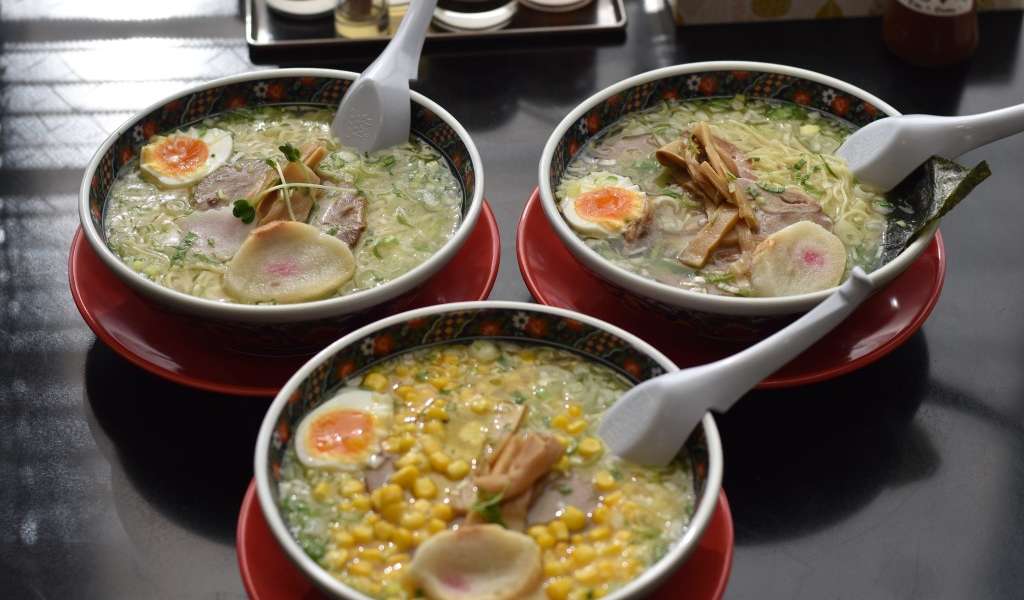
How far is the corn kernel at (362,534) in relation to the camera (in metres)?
1.90

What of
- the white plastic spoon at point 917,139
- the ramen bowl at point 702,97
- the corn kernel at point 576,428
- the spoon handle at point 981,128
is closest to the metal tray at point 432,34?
the ramen bowl at point 702,97

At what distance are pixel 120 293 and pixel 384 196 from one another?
581mm

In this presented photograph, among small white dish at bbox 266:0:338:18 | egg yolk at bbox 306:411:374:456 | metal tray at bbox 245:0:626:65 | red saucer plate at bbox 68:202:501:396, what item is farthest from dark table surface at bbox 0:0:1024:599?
small white dish at bbox 266:0:338:18

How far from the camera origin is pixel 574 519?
1915 mm

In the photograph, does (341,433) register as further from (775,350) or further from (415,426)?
(775,350)

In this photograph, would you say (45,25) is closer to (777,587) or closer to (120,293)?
(120,293)

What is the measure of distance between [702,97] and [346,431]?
52.1 inches

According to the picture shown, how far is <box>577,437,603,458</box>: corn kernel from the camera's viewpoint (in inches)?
79.5

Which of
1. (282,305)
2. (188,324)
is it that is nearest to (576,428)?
(282,305)

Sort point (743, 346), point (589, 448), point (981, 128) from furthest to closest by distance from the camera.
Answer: point (981, 128) → point (743, 346) → point (589, 448)

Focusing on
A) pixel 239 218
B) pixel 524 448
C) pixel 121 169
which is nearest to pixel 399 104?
pixel 239 218

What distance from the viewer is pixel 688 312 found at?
7.52 feet

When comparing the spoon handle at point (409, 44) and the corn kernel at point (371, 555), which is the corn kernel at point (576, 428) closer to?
the corn kernel at point (371, 555)

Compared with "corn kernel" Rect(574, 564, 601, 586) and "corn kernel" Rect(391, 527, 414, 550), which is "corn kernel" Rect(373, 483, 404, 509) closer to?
"corn kernel" Rect(391, 527, 414, 550)
